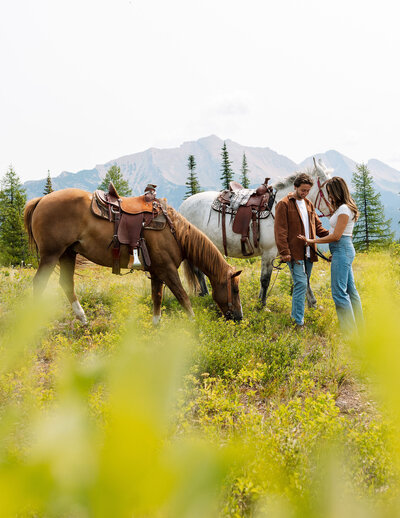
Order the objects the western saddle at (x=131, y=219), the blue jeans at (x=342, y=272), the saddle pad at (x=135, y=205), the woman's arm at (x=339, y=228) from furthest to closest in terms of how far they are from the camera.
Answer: the saddle pad at (x=135, y=205), the western saddle at (x=131, y=219), the blue jeans at (x=342, y=272), the woman's arm at (x=339, y=228)

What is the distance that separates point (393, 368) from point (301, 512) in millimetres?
251

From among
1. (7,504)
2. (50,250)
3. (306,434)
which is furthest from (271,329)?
(7,504)

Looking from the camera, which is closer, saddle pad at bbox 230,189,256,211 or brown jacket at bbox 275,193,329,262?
brown jacket at bbox 275,193,329,262

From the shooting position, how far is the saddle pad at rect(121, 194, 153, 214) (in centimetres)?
566

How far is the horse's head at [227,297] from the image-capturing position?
5.96m

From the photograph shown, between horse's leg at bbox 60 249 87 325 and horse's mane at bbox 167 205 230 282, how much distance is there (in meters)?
2.04

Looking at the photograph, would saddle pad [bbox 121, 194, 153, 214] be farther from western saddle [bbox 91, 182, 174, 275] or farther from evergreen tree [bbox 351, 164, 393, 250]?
evergreen tree [bbox 351, 164, 393, 250]

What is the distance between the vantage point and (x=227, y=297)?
5938 mm

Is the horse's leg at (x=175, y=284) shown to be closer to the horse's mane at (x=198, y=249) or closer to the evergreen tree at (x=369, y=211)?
the horse's mane at (x=198, y=249)

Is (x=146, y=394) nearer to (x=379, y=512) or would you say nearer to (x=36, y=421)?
(x=36, y=421)

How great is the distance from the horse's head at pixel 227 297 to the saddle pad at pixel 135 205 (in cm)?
184

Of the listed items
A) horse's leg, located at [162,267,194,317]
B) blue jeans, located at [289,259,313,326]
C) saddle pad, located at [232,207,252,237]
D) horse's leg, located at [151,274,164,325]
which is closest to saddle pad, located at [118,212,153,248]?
horse's leg, located at [162,267,194,317]

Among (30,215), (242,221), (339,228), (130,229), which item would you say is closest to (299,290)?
(339,228)

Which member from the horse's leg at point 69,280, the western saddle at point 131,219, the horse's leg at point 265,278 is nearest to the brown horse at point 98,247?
the horse's leg at point 69,280
